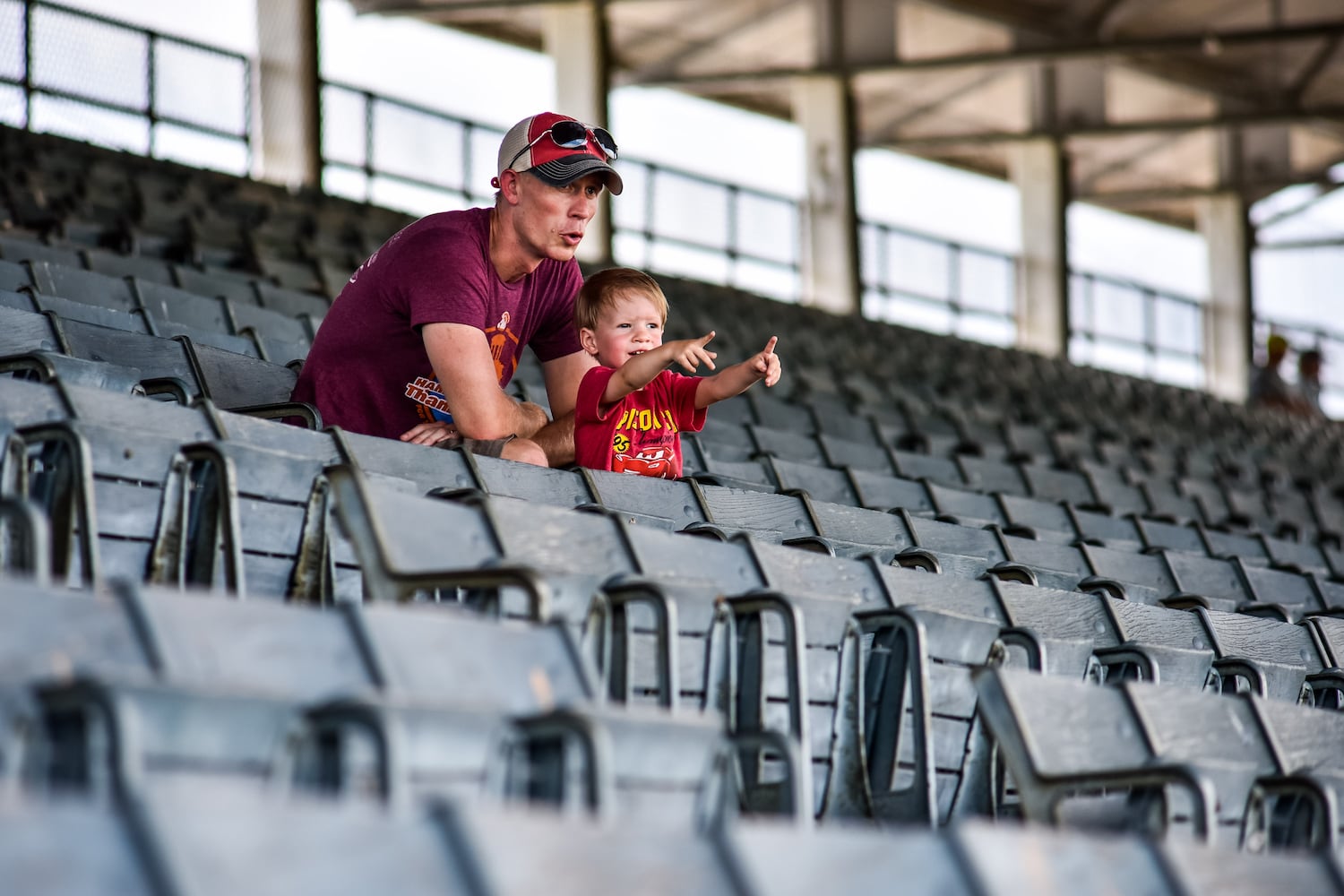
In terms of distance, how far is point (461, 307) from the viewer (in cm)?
288

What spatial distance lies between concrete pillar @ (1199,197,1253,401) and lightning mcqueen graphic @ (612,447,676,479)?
51.2 ft

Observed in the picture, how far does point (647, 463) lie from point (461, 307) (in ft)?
1.85

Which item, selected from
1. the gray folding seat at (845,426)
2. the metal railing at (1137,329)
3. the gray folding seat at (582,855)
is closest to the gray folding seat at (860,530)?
the gray folding seat at (845,426)

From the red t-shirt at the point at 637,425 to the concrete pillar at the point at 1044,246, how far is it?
525 inches

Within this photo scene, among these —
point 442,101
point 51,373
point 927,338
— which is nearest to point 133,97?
point 442,101

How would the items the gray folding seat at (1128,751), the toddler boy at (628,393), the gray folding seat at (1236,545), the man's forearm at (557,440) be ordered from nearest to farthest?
1. the gray folding seat at (1128,751)
2. the toddler boy at (628,393)
3. the man's forearm at (557,440)
4. the gray folding seat at (1236,545)

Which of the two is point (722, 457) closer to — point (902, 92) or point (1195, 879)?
point (1195, 879)

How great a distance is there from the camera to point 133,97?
11172mm

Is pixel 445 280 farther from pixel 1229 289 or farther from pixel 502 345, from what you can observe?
pixel 1229 289

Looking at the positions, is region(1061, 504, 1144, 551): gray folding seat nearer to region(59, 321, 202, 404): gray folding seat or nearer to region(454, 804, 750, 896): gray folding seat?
region(59, 321, 202, 404): gray folding seat

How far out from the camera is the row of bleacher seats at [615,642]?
1.32m

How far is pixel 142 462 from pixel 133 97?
9.82 metres

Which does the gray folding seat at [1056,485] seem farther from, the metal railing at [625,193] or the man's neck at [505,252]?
the metal railing at [625,193]

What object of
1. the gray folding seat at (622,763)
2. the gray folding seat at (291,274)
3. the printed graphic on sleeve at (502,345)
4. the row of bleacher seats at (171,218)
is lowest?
the gray folding seat at (622,763)
